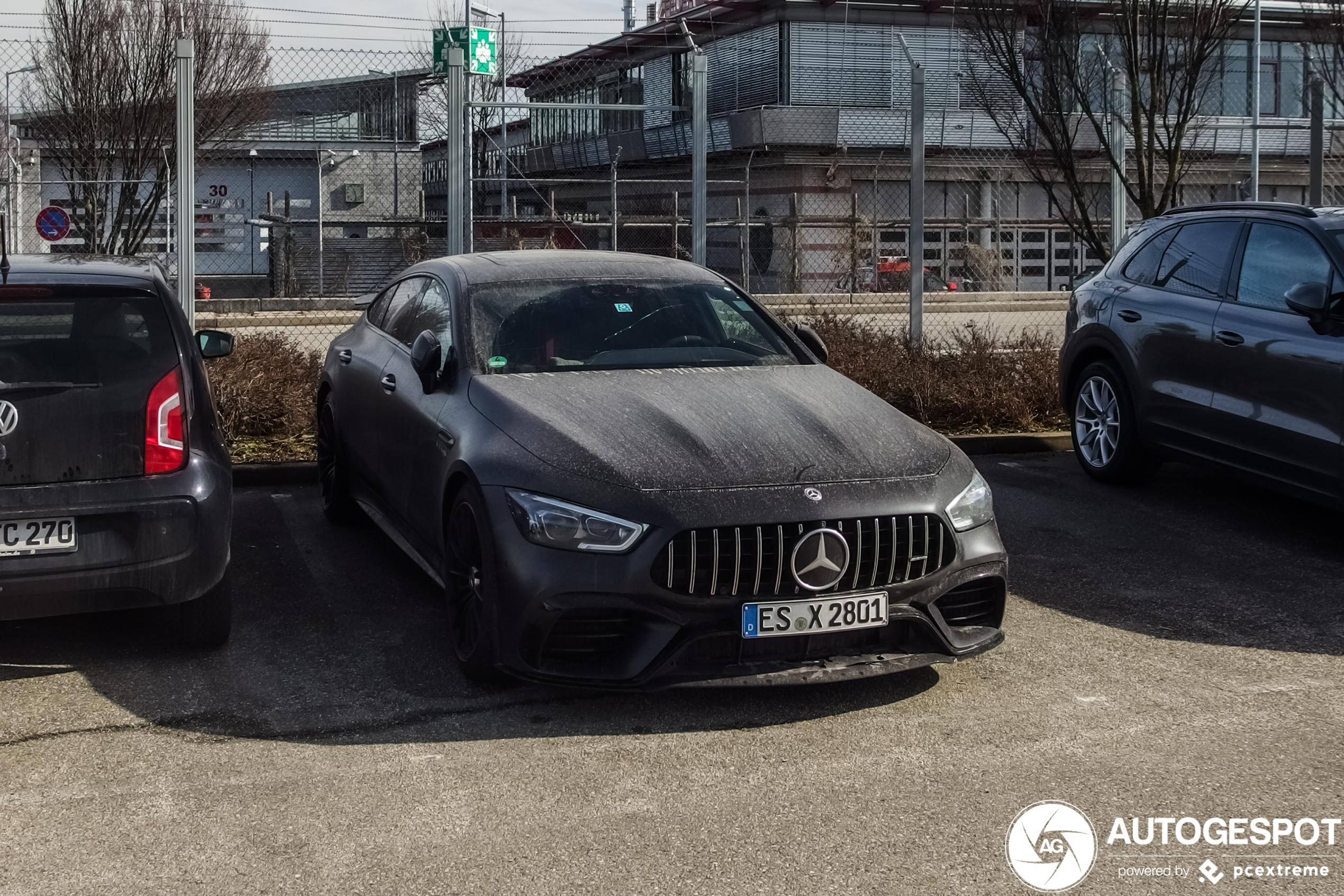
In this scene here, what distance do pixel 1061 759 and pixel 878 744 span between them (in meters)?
0.54

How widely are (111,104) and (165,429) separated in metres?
20.2

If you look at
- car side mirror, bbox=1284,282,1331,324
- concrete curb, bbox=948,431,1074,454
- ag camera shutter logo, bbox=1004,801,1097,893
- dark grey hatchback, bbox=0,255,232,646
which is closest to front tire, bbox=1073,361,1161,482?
concrete curb, bbox=948,431,1074,454

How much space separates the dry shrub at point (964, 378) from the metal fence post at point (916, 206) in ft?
0.51

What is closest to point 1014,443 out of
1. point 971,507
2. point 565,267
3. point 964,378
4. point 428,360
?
point 964,378

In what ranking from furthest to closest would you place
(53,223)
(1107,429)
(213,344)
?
(53,223)
(1107,429)
(213,344)

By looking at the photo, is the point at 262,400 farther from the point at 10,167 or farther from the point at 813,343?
the point at 10,167

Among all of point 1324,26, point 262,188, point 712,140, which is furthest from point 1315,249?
point 262,188

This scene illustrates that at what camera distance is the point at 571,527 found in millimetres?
4711

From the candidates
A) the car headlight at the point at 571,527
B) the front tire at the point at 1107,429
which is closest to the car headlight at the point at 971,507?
the car headlight at the point at 571,527

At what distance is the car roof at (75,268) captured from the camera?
537cm

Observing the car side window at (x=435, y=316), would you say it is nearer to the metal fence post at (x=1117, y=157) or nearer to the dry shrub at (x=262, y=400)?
the dry shrub at (x=262, y=400)

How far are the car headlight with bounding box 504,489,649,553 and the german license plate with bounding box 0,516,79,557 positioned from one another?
1539 millimetres

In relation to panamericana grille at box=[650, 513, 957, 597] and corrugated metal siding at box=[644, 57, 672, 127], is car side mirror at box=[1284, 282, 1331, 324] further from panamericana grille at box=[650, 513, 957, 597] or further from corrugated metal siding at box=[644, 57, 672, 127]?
corrugated metal siding at box=[644, 57, 672, 127]

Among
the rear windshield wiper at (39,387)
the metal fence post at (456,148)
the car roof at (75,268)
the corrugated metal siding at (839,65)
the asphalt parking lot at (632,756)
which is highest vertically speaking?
the corrugated metal siding at (839,65)
